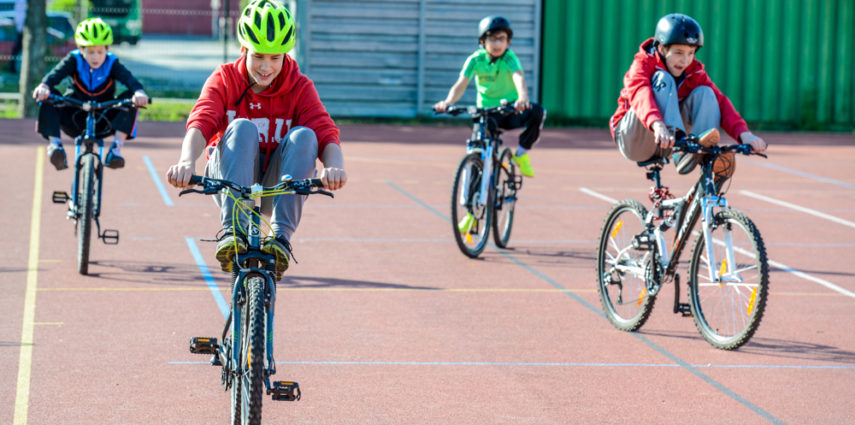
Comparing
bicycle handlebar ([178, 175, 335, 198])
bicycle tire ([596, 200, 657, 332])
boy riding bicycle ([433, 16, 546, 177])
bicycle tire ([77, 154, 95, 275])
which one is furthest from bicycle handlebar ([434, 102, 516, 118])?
bicycle handlebar ([178, 175, 335, 198])

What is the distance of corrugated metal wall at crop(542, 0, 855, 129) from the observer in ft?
78.9

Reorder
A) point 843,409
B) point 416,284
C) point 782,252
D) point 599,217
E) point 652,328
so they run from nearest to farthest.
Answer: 1. point 843,409
2. point 652,328
3. point 416,284
4. point 782,252
5. point 599,217

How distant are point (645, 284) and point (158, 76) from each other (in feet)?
72.8

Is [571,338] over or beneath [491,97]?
beneath

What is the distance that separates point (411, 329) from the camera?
729 cm

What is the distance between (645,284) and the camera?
23.5 ft

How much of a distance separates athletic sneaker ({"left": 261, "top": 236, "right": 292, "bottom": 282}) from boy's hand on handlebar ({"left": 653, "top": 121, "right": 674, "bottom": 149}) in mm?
2377

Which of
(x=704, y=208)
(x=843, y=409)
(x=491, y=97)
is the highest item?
(x=491, y=97)

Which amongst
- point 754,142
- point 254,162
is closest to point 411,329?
point 754,142

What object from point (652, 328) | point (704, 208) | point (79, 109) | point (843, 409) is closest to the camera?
point (843, 409)

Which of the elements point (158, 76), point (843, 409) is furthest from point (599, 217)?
point (158, 76)

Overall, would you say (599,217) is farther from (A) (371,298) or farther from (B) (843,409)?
(B) (843,409)

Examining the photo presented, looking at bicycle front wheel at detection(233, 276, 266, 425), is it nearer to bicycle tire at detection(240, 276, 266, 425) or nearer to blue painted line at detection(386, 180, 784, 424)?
bicycle tire at detection(240, 276, 266, 425)

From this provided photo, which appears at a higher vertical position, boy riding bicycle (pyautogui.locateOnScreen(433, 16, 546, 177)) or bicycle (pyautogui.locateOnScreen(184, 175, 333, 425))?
boy riding bicycle (pyautogui.locateOnScreen(433, 16, 546, 177))
